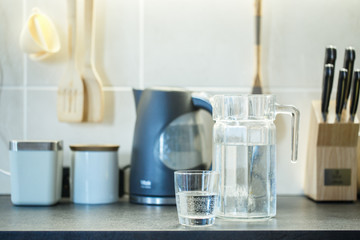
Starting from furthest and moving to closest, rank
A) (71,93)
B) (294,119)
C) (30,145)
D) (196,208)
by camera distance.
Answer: (71,93)
(30,145)
(294,119)
(196,208)

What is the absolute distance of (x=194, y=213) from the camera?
33.0 inches

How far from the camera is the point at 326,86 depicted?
1129 mm

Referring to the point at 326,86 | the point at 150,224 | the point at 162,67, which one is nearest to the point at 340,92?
the point at 326,86

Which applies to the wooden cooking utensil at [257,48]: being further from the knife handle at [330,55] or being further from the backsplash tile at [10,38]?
the backsplash tile at [10,38]

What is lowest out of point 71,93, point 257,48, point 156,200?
point 156,200

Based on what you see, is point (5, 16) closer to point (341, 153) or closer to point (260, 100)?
Result: point (260, 100)

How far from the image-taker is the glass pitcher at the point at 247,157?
92 centimetres

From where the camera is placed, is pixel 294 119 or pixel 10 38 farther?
pixel 10 38

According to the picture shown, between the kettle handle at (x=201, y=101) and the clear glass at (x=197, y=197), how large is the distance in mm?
235

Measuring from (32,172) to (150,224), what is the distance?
1.12ft

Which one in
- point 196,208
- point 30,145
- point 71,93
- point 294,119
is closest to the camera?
point 196,208

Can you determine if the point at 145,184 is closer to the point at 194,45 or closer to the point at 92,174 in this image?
the point at 92,174

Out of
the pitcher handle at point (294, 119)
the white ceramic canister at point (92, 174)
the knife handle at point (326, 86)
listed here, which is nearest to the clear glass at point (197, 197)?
the pitcher handle at point (294, 119)

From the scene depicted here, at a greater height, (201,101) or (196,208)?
(201,101)
